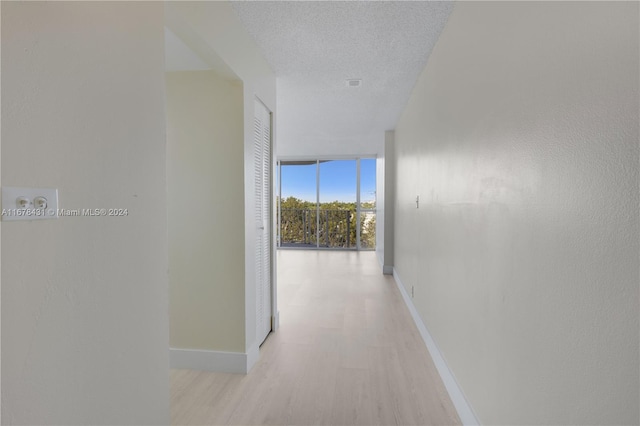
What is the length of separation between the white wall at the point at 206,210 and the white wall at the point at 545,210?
58.5 inches

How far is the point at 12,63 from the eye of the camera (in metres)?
0.78

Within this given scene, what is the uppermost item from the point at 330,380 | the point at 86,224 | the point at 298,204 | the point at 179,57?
the point at 179,57

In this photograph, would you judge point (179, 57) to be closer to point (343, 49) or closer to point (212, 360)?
point (343, 49)

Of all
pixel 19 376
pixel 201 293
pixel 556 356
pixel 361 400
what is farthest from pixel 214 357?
pixel 556 356

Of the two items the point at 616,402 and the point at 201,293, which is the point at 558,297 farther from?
the point at 201,293

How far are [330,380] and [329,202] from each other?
20.9 ft

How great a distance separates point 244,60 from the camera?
7.54 ft

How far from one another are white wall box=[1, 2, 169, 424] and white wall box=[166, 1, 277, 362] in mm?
308

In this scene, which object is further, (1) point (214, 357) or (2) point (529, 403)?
(1) point (214, 357)

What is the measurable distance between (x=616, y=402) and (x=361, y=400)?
1.52 m

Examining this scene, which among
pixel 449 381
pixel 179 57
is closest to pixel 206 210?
pixel 179 57

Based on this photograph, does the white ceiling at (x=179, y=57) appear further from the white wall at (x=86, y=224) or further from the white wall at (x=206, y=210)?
the white wall at (x=86, y=224)

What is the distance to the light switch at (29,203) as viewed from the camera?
767 millimetres

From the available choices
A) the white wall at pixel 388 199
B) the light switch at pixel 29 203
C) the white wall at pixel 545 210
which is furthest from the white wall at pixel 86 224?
the white wall at pixel 388 199
